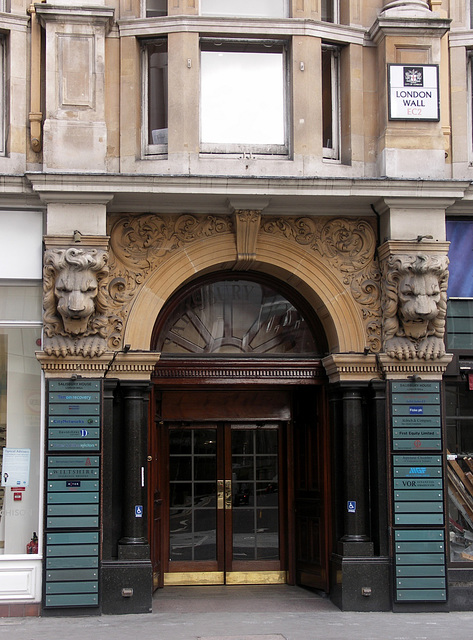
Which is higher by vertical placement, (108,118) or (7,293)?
(108,118)

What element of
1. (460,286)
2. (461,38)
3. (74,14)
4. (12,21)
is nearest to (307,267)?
(460,286)

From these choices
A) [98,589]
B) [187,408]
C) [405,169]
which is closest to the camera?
[98,589]

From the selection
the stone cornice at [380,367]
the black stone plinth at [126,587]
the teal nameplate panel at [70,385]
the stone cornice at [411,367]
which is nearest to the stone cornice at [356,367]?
the stone cornice at [380,367]

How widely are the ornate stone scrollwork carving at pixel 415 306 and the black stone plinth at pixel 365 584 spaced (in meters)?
2.63

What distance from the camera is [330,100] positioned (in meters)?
13.0

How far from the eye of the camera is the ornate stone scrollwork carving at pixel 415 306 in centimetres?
1210

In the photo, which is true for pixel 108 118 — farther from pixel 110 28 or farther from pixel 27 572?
pixel 27 572

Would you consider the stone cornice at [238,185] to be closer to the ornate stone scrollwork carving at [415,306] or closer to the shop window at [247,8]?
the ornate stone scrollwork carving at [415,306]

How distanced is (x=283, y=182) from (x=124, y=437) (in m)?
3.79

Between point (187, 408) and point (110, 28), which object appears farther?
point (187, 408)

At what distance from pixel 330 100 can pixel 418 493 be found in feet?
17.6

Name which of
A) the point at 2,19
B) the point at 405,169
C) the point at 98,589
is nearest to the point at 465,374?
the point at 405,169

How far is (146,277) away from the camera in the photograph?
12352 mm

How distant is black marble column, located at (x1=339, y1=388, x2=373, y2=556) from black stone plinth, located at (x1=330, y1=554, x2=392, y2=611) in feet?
0.54
